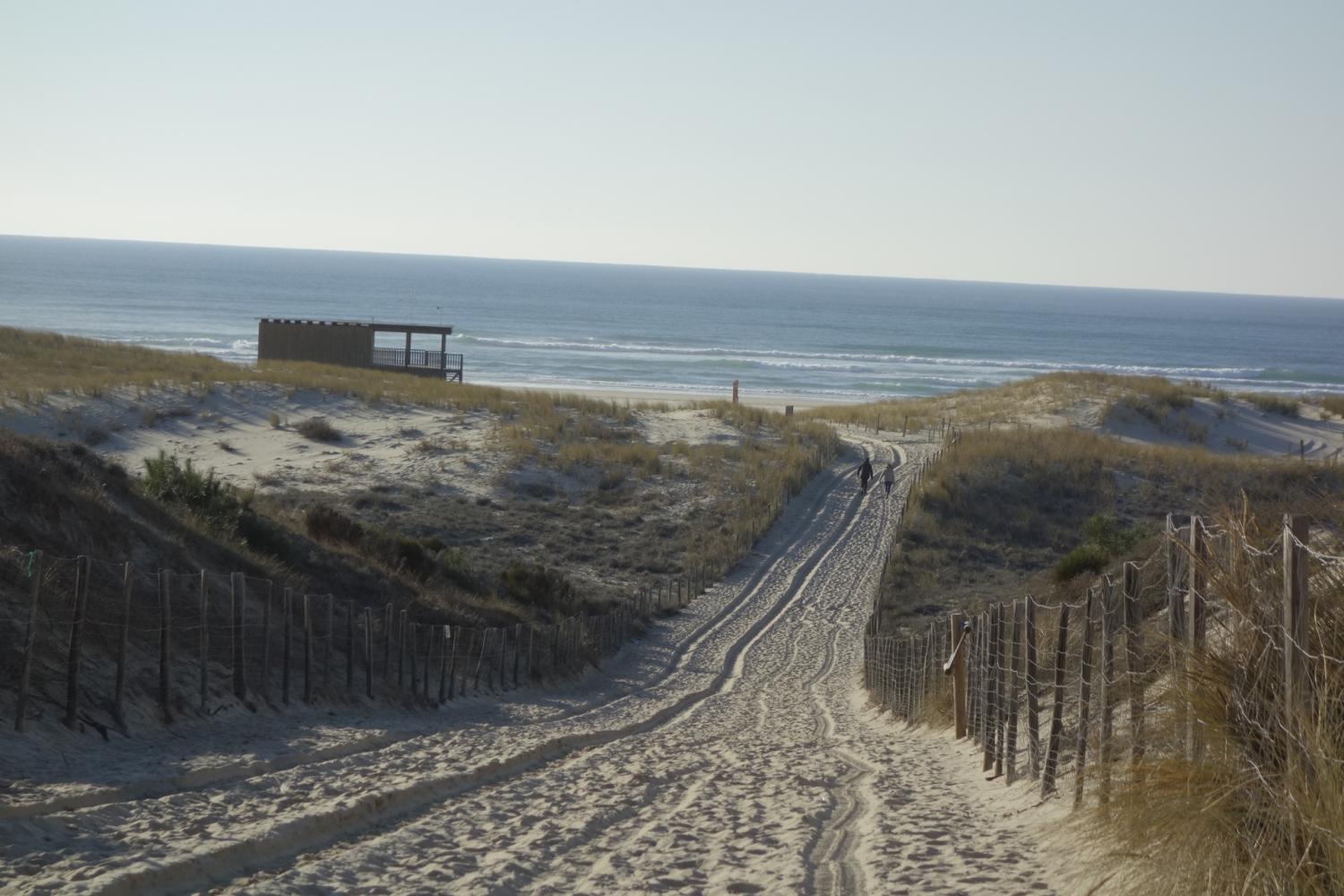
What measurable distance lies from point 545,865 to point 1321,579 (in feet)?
15.9

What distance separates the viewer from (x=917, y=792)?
33.2ft

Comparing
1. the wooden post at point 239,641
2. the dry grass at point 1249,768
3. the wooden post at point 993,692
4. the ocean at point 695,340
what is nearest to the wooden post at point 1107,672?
the dry grass at point 1249,768

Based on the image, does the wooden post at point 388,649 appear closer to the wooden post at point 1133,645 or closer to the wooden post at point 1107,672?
the wooden post at point 1107,672

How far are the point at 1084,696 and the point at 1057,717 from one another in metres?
0.56

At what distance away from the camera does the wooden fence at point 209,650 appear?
10242 millimetres

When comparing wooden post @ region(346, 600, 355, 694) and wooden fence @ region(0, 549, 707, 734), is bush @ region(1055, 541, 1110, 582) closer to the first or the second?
wooden fence @ region(0, 549, 707, 734)

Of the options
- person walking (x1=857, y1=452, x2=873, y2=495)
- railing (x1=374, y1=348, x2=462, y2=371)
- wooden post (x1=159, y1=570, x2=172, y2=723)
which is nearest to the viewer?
wooden post (x1=159, y1=570, x2=172, y2=723)

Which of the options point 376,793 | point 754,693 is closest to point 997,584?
point 754,693

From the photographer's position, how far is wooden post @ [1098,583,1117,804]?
7281mm

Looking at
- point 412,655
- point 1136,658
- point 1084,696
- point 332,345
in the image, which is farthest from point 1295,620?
point 332,345

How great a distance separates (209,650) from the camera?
12930mm

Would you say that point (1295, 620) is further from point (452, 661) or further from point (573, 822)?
point (452, 661)

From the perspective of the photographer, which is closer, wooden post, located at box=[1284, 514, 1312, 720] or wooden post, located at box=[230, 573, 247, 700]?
wooden post, located at box=[1284, 514, 1312, 720]

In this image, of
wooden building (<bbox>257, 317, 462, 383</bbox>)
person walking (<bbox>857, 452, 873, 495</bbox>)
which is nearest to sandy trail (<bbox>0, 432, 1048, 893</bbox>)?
person walking (<bbox>857, 452, 873, 495</bbox>)
